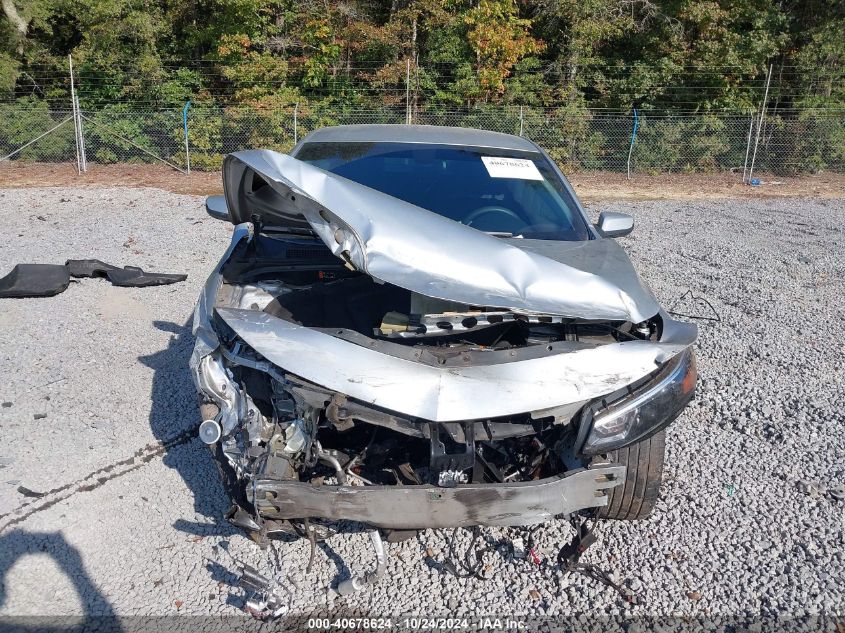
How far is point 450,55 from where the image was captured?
17922 millimetres

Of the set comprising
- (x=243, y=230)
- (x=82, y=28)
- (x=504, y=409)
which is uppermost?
(x=82, y=28)

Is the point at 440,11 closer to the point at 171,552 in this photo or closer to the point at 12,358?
the point at 12,358

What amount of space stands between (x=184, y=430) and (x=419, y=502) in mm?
2130

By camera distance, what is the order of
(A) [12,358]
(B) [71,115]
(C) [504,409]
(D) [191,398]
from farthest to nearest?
1. (B) [71,115]
2. (A) [12,358]
3. (D) [191,398]
4. (C) [504,409]

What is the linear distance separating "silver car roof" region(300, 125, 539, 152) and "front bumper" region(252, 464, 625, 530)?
105 inches

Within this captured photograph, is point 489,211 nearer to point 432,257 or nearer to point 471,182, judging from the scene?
point 471,182

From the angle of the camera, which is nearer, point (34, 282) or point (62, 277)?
point (34, 282)

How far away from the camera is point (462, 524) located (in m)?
2.61

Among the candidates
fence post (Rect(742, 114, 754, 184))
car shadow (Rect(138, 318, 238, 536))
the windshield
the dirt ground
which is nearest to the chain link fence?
fence post (Rect(742, 114, 754, 184))

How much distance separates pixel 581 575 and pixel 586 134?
15444 millimetres

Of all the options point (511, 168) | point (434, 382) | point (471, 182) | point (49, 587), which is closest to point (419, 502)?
point (434, 382)

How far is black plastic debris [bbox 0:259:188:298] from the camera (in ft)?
21.2

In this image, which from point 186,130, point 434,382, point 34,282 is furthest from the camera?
point 186,130

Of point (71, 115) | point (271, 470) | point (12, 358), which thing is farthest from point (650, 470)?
point (71, 115)
